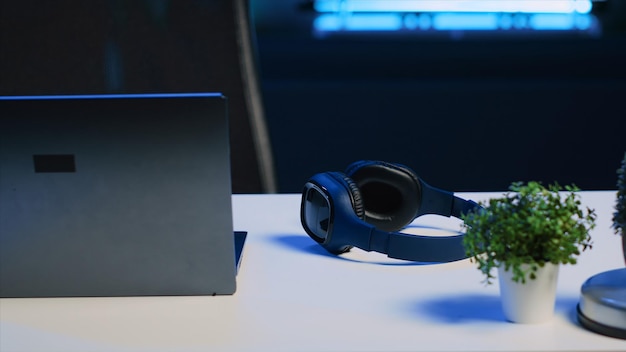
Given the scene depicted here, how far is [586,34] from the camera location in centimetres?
251

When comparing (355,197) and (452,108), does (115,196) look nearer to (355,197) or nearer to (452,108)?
(355,197)

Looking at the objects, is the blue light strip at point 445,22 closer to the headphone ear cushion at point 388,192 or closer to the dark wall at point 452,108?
the dark wall at point 452,108

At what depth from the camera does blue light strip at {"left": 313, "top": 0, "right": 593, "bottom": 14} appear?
244cm

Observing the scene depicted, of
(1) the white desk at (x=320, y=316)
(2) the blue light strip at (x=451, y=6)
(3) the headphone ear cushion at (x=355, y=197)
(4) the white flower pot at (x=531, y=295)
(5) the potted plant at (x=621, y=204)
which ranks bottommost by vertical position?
(1) the white desk at (x=320, y=316)

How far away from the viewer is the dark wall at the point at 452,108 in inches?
Answer: 81.3

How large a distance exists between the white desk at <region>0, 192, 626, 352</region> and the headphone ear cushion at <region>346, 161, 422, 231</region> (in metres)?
0.14

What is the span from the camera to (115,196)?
2.05 feet

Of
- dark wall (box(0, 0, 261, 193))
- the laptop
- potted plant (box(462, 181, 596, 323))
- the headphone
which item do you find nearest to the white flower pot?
potted plant (box(462, 181, 596, 323))

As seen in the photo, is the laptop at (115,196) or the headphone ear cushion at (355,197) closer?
the laptop at (115,196)

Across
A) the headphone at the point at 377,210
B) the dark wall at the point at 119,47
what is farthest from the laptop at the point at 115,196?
the dark wall at the point at 119,47

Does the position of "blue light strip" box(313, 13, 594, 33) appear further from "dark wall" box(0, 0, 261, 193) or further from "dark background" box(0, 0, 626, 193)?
"dark wall" box(0, 0, 261, 193)

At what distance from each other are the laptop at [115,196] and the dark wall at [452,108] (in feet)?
4.75

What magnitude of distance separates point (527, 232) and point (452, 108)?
5.17 ft

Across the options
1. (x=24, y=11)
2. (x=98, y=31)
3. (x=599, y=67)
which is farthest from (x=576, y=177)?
(x=24, y=11)
